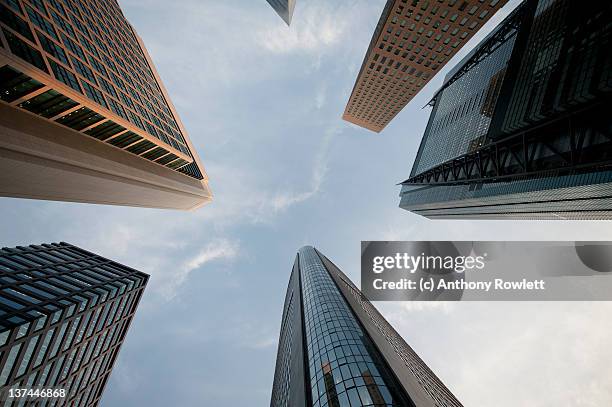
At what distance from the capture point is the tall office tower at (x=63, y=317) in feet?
135

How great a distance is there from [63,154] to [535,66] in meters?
67.1

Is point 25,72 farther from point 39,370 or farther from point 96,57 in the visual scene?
point 39,370

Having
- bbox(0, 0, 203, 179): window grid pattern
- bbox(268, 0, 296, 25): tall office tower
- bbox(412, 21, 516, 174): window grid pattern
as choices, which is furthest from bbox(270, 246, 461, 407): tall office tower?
bbox(268, 0, 296, 25): tall office tower

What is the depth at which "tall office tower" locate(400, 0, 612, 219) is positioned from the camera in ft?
102

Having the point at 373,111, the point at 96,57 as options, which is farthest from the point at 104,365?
the point at 373,111

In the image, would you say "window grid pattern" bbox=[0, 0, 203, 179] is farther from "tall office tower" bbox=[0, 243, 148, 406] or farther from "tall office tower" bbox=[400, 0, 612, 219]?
"tall office tower" bbox=[400, 0, 612, 219]

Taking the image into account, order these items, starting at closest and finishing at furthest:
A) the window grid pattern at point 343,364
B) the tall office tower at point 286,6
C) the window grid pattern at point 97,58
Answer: the window grid pattern at point 343,364
the window grid pattern at point 97,58
the tall office tower at point 286,6

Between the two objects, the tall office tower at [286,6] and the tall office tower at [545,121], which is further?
the tall office tower at [286,6]

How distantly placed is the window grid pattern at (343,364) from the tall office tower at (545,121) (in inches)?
1148

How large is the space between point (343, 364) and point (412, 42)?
67.8 m

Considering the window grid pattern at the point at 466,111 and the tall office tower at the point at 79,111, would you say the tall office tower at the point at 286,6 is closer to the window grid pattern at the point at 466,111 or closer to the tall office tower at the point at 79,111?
the tall office tower at the point at 79,111

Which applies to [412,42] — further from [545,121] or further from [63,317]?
[63,317]

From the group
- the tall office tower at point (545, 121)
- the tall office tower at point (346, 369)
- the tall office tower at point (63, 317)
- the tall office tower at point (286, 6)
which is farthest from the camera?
the tall office tower at point (286, 6)

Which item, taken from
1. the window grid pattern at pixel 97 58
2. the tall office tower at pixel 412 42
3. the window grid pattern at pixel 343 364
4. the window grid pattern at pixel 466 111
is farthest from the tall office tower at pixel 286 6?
the window grid pattern at pixel 343 364
